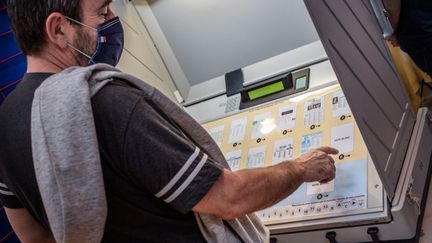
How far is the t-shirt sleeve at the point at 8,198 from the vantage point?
42.3 inches

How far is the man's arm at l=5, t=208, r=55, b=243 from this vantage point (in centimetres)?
112

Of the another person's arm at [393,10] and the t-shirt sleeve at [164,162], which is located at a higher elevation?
the t-shirt sleeve at [164,162]

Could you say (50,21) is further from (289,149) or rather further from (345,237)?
(345,237)

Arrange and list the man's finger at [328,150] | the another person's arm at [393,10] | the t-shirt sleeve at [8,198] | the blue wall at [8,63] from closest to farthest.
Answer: the t-shirt sleeve at [8,198]
the man's finger at [328,150]
the another person's arm at [393,10]
the blue wall at [8,63]

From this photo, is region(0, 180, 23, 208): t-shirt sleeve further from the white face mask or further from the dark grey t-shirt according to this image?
the white face mask

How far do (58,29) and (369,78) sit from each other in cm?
96

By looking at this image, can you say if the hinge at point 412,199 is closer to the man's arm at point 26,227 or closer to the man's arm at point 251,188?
the man's arm at point 251,188

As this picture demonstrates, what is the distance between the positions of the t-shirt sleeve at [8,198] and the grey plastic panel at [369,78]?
906mm

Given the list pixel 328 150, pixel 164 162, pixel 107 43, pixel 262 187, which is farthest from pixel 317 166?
pixel 107 43

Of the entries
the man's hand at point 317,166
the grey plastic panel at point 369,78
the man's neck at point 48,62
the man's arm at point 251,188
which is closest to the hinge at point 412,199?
the grey plastic panel at point 369,78

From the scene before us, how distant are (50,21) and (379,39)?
4.04 ft

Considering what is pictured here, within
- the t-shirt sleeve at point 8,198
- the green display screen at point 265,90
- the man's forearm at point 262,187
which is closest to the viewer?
the man's forearm at point 262,187

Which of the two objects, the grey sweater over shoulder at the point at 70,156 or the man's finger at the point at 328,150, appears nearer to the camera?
the grey sweater over shoulder at the point at 70,156

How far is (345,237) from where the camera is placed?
52.9 inches
